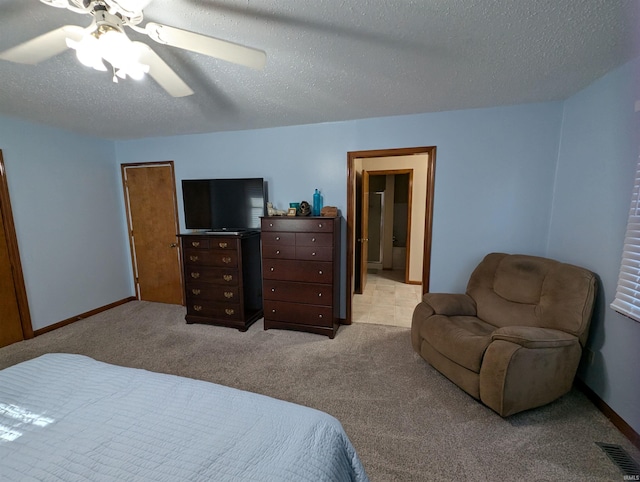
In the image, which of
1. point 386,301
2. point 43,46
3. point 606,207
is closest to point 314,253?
point 386,301

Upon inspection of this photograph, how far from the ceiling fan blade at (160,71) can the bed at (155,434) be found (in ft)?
4.89

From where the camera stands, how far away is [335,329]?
2793mm

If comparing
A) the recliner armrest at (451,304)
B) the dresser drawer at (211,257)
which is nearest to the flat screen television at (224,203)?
the dresser drawer at (211,257)

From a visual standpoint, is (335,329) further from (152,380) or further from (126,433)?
(126,433)

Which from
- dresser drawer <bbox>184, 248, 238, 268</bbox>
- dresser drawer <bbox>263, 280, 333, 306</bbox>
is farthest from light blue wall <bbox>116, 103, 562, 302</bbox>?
dresser drawer <bbox>263, 280, 333, 306</bbox>

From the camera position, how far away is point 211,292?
304 centimetres

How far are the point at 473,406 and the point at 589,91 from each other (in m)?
2.54

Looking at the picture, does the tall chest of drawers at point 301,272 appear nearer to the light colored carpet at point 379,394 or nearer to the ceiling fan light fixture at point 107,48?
the light colored carpet at point 379,394

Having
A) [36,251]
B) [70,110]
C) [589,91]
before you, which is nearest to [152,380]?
[70,110]

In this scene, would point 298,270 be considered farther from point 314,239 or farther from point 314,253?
point 314,239

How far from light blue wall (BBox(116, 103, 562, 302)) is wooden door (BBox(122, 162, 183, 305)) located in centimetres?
127

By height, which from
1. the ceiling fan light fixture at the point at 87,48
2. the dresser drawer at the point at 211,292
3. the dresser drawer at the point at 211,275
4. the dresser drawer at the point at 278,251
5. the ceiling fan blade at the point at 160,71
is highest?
the ceiling fan blade at the point at 160,71

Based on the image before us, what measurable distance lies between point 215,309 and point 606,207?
3.65m

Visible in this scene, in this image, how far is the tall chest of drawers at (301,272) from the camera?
8.74ft
